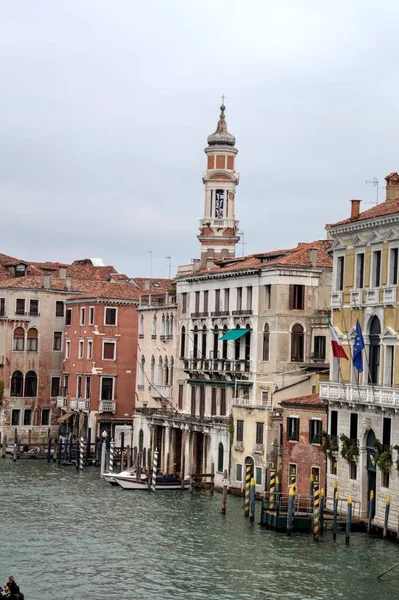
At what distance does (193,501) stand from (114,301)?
Result: 78.1ft

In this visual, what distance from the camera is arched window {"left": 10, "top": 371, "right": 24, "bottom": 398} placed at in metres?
81.0

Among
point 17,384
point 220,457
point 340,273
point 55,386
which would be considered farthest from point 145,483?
point 55,386

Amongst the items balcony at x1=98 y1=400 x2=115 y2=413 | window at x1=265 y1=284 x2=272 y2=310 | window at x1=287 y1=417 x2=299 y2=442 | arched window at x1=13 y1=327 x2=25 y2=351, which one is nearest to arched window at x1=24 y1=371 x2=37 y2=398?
arched window at x1=13 y1=327 x2=25 y2=351

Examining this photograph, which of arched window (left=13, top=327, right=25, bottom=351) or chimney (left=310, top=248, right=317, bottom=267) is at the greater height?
chimney (left=310, top=248, right=317, bottom=267)

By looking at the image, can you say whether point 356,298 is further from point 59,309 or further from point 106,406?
point 59,309

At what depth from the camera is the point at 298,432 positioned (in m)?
53.1

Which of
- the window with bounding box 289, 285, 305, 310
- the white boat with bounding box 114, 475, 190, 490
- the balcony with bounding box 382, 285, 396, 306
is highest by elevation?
the window with bounding box 289, 285, 305, 310

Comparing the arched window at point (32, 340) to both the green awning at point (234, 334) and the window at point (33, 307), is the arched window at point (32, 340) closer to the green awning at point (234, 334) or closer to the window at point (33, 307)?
the window at point (33, 307)

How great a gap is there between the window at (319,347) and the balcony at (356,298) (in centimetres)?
1079

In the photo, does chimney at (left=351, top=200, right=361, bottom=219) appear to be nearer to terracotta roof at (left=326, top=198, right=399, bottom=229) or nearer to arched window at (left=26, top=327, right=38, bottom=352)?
terracotta roof at (left=326, top=198, right=399, bottom=229)

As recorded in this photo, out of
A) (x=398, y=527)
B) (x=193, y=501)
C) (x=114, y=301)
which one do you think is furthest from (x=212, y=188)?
(x=398, y=527)

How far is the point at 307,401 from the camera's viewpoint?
52562mm

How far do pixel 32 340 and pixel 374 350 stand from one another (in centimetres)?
3838

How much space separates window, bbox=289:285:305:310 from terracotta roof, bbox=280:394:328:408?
7.11 metres
